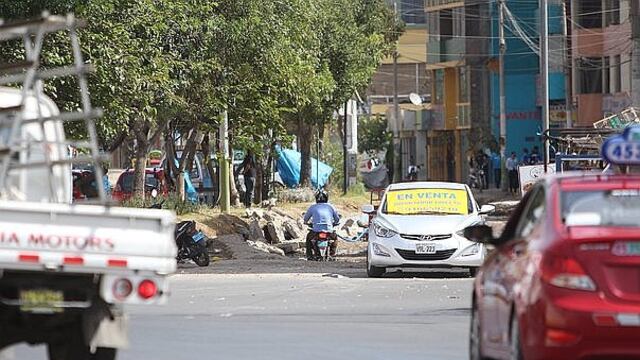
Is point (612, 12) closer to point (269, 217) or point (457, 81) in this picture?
point (457, 81)

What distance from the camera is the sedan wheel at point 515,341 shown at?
10633 millimetres

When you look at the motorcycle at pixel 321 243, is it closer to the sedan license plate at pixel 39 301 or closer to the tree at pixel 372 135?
the sedan license plate at pixel 39 301

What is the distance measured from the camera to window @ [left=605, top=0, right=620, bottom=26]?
6756 cm

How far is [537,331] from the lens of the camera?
33.4 ft

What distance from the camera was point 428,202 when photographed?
1109 inches

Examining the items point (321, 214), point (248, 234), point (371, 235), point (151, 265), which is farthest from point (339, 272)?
point (151, 265)

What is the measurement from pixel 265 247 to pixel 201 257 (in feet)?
25.4

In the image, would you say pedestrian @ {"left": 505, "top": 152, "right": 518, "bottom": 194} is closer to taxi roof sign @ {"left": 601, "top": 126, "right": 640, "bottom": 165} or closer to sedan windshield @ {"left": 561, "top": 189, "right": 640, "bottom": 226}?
taxi roof sign @ {"left": 601, "top": 126, "right": 640, "bottom": 165}

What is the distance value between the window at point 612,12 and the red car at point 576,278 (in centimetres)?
5733

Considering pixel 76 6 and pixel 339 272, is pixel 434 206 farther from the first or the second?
pixel 76 6

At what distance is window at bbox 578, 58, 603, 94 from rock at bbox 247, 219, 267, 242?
2988 cm

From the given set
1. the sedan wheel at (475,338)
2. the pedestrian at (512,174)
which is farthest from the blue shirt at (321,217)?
the pedestrian at (512,174)

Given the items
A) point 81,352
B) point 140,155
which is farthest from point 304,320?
point 140,155

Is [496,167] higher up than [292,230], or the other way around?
[496,167]
